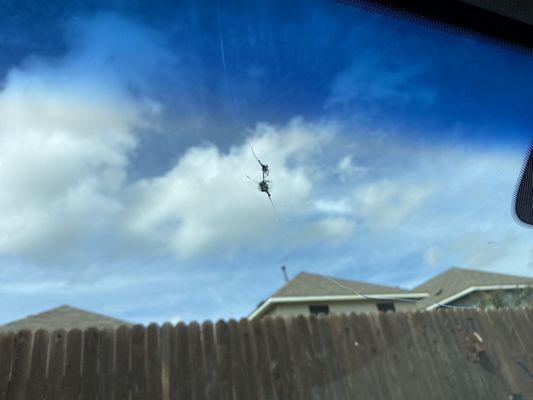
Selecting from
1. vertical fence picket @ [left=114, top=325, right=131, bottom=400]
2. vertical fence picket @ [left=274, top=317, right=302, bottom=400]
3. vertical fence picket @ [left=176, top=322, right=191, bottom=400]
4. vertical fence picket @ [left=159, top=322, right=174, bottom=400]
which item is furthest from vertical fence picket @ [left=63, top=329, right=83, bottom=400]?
vertical fence picket @ [left=274, top=317, right=302, bottom=400]

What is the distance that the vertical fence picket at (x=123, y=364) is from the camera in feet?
10.4

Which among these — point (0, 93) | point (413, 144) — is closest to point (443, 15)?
point (413, 144)

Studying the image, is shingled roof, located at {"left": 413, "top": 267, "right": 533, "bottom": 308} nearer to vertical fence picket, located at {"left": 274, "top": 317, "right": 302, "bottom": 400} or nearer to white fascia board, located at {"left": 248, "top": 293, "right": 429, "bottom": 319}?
white fascia board, located at {"left": 248, "top": 293, "right": 429, "bottom": 319}

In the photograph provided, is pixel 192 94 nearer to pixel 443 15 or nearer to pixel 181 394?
pixel 443 15

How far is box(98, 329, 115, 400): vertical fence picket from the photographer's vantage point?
10.3 ft

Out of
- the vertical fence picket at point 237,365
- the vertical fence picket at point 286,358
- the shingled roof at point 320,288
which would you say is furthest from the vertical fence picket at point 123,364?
the shingled roof at point 320,288

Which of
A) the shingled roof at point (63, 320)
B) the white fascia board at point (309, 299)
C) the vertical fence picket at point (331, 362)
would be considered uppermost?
the white fascia board at point (309, 299)

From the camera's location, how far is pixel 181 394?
332 cm

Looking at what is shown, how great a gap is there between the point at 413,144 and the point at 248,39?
1370mm

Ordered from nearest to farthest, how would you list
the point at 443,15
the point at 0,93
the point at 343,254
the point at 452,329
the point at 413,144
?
the point at 443,15 → the point at 413,144 → the point at 0,93 → the point at 452,329 → the point at 343,254

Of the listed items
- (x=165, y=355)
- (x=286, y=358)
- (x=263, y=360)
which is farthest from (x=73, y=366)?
(x=286, y=358)

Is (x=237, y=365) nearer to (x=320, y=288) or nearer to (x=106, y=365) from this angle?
(x=106, y=365)

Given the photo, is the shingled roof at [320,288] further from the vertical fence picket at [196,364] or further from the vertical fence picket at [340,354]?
the vertical fence picket at [196,364]

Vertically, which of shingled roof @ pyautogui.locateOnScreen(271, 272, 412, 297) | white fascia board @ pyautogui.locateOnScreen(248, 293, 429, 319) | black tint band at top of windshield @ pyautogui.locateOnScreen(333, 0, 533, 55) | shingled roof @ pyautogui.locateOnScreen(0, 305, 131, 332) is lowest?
black tint band at top of windshield @ pyautogui.locateOnScreen(333, 0, 533, 55)
